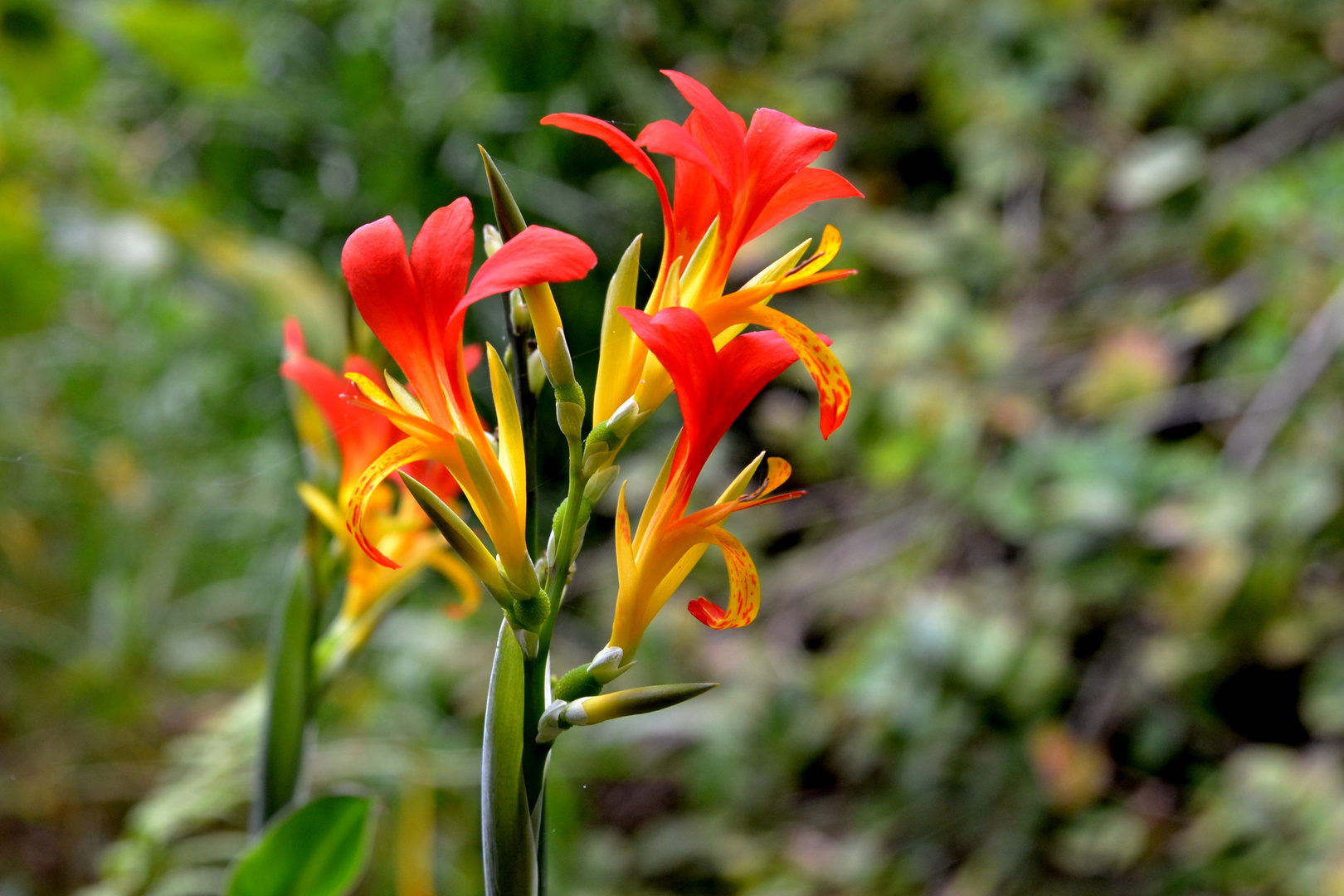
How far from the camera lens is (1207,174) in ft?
3.29

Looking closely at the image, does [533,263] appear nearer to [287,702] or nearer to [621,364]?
[621,364]

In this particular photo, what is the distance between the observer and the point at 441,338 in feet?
0.71

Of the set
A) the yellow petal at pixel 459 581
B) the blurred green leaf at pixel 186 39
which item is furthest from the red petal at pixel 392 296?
the blurred green leaf at pixel 186 39

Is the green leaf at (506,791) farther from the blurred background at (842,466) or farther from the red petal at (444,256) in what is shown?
the blurred background at (842,466)

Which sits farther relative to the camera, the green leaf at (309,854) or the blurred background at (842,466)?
the blurred background at (842,466)

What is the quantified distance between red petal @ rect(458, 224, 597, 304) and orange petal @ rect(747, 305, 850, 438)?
6cm

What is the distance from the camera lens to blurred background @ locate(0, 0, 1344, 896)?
2.53 feet

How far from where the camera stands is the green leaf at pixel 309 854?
0.99ft

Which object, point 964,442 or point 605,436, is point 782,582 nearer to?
point 964,442

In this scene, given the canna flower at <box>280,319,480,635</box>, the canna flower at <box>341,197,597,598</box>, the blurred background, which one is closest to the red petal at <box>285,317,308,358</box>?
the canna flower at <box>280,319,480,635</box>

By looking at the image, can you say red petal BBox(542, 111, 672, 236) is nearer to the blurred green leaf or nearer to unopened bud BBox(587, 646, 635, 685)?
unopened bud BBox(587, 646, 635, 685)

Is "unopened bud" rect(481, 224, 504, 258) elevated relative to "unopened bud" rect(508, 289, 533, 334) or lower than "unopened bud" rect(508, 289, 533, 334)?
elevated

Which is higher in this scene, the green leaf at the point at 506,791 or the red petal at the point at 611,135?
the red petal at the point at 611,135

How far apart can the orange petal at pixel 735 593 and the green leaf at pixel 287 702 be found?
20 centimetres
